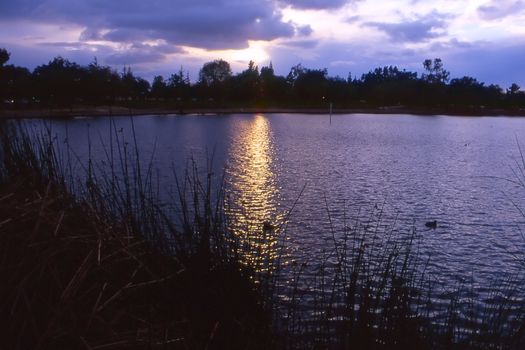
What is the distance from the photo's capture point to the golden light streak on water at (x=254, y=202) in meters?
5.88

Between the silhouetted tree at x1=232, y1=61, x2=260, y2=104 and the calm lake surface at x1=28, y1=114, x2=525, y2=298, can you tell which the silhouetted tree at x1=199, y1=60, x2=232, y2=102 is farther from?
the calm lake surface at x1=28, y1=114, x2=525, y2=298

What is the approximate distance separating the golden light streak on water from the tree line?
37847 millimetres

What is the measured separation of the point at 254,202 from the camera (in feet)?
40.4

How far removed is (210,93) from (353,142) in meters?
59.2

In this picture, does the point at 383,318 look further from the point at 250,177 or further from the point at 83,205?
the point at 250,177

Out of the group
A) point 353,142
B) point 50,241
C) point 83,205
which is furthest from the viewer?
point 353,142

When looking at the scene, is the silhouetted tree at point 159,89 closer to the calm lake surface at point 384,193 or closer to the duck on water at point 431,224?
the calm lake surface at point 384,193

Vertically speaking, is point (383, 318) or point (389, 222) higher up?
point (383, 318)

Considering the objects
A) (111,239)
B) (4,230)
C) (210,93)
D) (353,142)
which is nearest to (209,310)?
(111,239)

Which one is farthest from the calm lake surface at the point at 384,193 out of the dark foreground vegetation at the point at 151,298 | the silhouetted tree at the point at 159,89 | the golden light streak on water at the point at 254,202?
the silhouetted tree at the point at 159,89

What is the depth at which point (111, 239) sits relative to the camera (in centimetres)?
366

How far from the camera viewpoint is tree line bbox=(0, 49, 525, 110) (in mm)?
58156

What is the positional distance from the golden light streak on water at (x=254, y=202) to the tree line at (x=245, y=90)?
37.8 m

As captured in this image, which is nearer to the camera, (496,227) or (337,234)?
(337,234)
